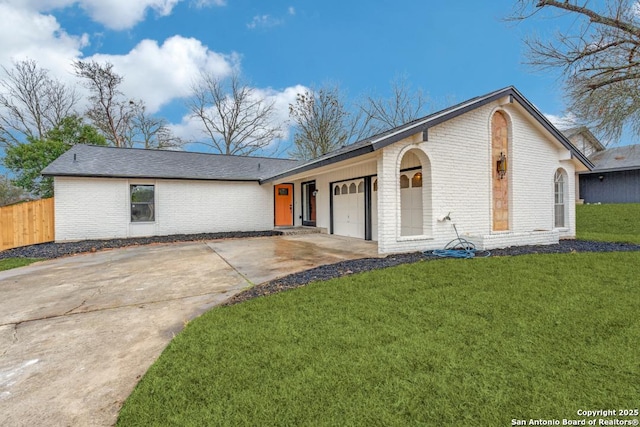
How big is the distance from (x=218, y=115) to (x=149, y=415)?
2674cm

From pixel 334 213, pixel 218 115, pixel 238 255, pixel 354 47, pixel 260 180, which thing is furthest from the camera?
pixel 218 115

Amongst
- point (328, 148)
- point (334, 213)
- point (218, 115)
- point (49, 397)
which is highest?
point (218, 115)

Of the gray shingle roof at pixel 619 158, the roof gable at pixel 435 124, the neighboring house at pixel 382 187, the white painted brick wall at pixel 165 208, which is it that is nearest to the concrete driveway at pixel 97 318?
the neighboring house at pixel 382 187

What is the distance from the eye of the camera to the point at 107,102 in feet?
75.1

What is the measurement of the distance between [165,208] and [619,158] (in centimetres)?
2561

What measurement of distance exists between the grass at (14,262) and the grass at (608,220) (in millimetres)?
18256

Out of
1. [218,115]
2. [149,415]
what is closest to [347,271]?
[149,415]

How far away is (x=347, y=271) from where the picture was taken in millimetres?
5605

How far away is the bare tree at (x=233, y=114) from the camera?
2522 cm

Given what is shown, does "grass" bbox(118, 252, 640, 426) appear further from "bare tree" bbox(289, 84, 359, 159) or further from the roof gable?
"bare tree" bbox(289, 84, 359, 159)

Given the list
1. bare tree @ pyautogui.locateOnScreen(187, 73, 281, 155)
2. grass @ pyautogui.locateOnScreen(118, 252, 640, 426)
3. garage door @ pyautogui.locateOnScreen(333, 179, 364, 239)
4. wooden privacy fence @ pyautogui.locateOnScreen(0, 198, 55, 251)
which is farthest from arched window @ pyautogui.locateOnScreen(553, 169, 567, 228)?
bare tree @ pyautogui.locateOnScreen(187, 73, 281, 155)

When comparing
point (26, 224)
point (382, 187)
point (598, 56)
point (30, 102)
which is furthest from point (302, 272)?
point (30, 102)

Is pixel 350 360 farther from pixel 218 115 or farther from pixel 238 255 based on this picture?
pixel 218 115
